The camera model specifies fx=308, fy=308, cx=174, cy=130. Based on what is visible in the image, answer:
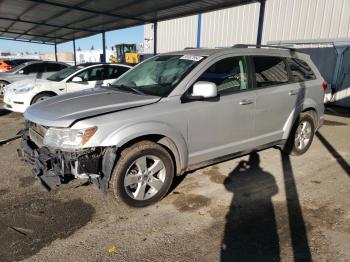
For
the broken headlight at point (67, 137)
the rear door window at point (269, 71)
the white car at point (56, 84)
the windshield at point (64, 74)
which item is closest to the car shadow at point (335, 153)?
the rear door window at point (269, 71)

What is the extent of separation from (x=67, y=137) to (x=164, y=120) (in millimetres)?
1047

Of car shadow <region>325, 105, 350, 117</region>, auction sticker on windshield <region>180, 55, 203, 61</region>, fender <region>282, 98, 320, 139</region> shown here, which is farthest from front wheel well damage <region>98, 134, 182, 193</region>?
car shadow <region>325, 105, 350, 117</region>

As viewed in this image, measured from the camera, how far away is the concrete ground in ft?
9.14

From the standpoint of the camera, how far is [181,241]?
9.70ft

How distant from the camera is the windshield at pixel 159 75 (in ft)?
12.4

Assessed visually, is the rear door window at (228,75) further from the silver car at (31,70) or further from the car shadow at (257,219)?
the silver car at (31,70)

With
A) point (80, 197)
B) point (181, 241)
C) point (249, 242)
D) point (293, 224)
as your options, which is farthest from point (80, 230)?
point (293, 224)

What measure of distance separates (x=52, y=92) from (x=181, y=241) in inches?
270

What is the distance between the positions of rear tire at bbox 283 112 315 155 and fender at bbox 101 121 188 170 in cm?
232

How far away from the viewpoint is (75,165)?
311cm

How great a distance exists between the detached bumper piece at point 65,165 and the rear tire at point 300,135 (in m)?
3.38

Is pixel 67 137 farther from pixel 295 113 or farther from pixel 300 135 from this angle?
pixel 300 135

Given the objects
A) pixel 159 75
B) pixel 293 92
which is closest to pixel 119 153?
pixel 159 75

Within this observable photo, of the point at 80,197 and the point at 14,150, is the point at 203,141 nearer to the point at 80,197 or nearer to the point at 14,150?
the point at 80,197
